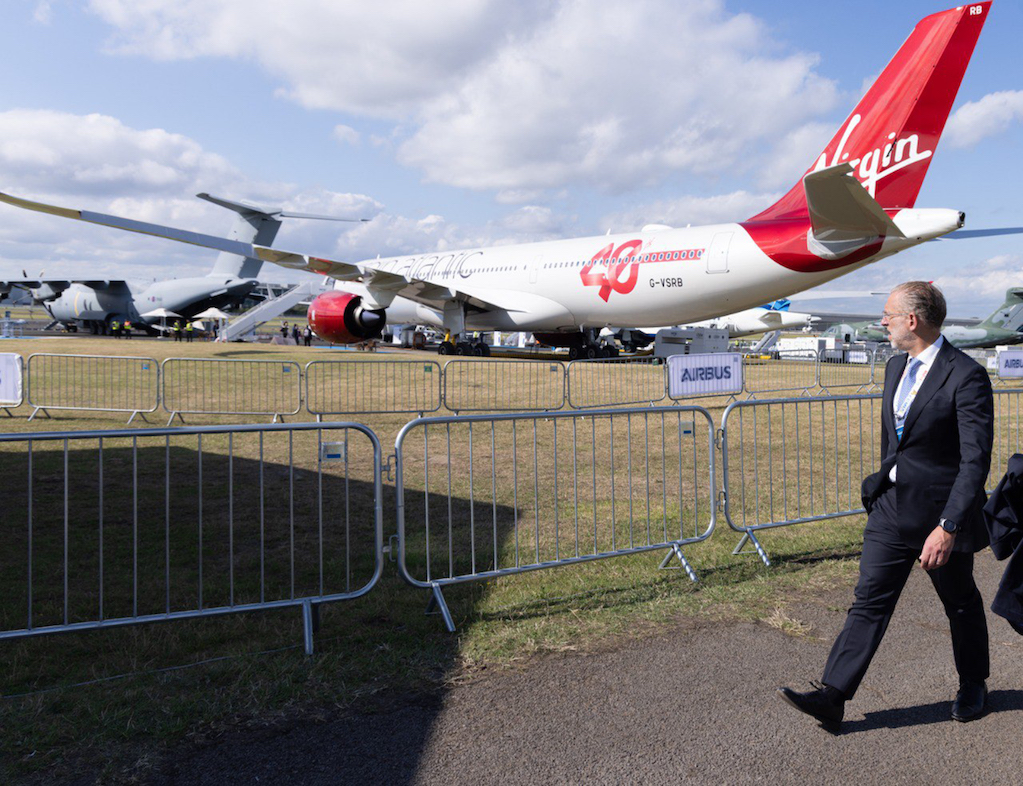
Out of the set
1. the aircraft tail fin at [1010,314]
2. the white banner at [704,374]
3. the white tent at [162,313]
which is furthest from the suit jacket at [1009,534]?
the white tent at [162,313]

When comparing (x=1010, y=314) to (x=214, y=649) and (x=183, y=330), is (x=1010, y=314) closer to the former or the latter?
(x=214, y=649)

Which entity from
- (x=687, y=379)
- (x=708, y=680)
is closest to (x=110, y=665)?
(x=708, y=680)

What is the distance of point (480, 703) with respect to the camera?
3250 millimetres

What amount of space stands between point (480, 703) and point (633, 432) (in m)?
8.14

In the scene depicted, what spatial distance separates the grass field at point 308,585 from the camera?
3.23 meters

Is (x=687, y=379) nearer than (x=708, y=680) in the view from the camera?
No

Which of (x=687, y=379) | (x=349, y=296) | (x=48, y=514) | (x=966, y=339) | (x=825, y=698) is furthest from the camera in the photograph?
(x=966, y=339)

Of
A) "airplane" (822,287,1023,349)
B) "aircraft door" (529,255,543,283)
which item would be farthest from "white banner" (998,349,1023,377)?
"airplane" (822,287,1023,349)

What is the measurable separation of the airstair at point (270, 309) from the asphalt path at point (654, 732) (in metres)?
33.7

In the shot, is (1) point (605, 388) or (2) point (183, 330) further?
(2) point (183, 330)

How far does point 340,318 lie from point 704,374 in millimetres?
14938

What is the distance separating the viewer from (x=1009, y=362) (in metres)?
16.0

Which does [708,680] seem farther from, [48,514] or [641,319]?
[641,319]

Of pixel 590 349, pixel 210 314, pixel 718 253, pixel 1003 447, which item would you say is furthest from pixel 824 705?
pixel 210 314
